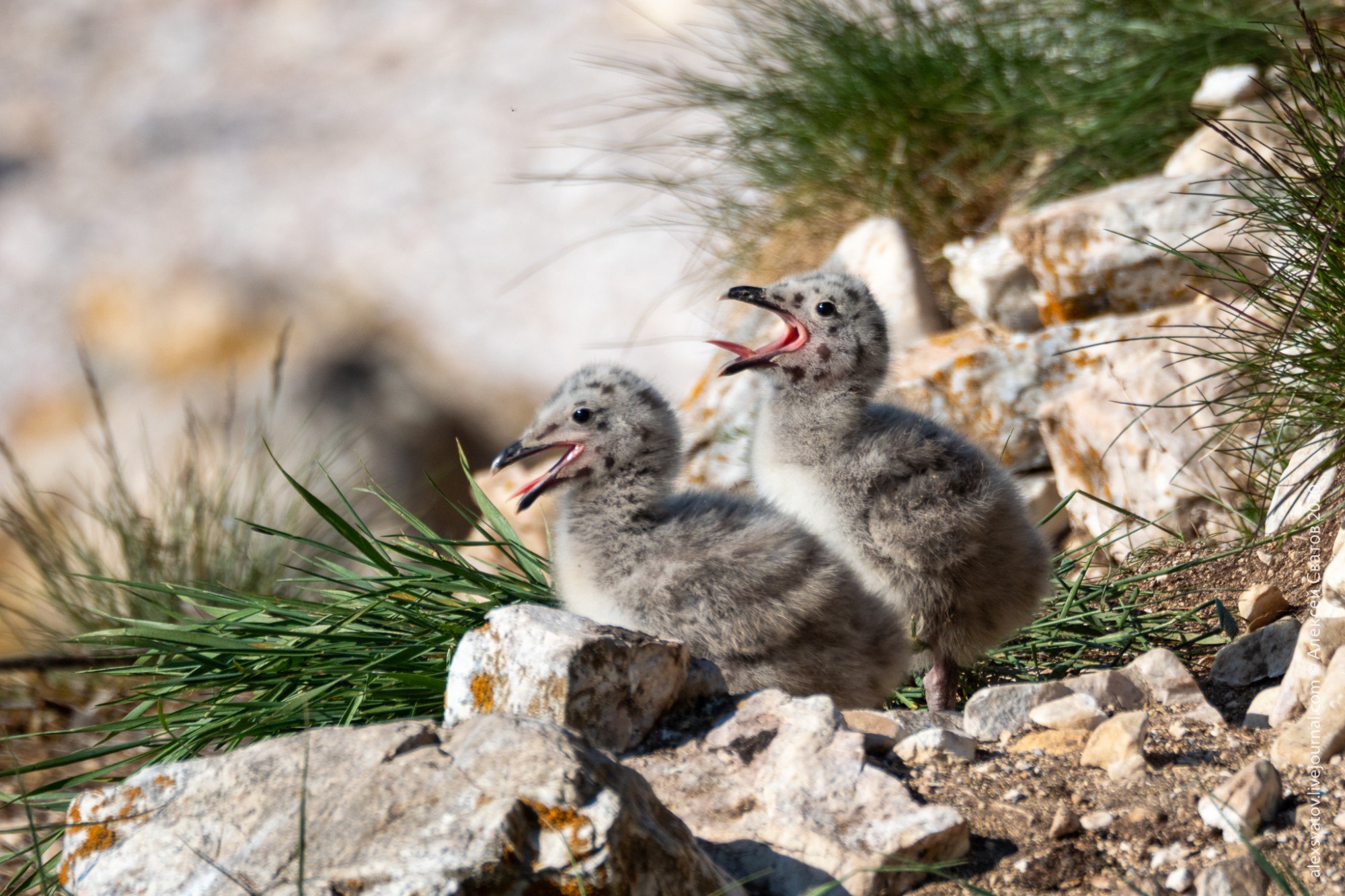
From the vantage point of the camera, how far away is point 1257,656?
3.54 metres

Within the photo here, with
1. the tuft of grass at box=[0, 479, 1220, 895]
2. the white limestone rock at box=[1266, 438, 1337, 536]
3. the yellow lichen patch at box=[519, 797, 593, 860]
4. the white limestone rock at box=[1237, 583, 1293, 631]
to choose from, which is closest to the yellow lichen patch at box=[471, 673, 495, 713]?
the tuft of grass at box=[0, 479, 1220, 895]

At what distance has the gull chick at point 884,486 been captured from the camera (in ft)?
12.0

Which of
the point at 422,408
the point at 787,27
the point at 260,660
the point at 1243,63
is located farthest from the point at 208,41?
the point at 260,660

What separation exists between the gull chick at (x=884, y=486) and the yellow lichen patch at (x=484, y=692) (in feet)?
4.06

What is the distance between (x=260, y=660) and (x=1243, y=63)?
5.49m

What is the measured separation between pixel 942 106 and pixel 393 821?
594 centimetres

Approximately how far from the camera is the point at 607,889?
2051 millimetres

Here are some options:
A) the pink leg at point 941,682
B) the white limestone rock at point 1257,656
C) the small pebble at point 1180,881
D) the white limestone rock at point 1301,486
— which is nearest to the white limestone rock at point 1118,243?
the white limestone rock at point 1301,486

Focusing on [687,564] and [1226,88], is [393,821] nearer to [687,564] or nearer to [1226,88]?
[687,564]

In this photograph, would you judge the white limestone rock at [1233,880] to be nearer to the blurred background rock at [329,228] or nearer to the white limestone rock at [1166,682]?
the white limestone rock at [1166,682]

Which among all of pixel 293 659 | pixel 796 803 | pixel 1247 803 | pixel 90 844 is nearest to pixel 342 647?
pixel 293 659

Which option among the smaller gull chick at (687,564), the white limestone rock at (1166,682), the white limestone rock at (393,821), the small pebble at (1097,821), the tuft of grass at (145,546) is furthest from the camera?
the tuft of grass at (145,546)

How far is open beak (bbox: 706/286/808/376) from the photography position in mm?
3854

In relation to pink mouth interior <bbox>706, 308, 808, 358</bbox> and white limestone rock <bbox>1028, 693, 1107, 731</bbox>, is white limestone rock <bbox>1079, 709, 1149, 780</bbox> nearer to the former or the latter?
white limestone rock <bbox>1028, 693, 1107, 731</bbox>
